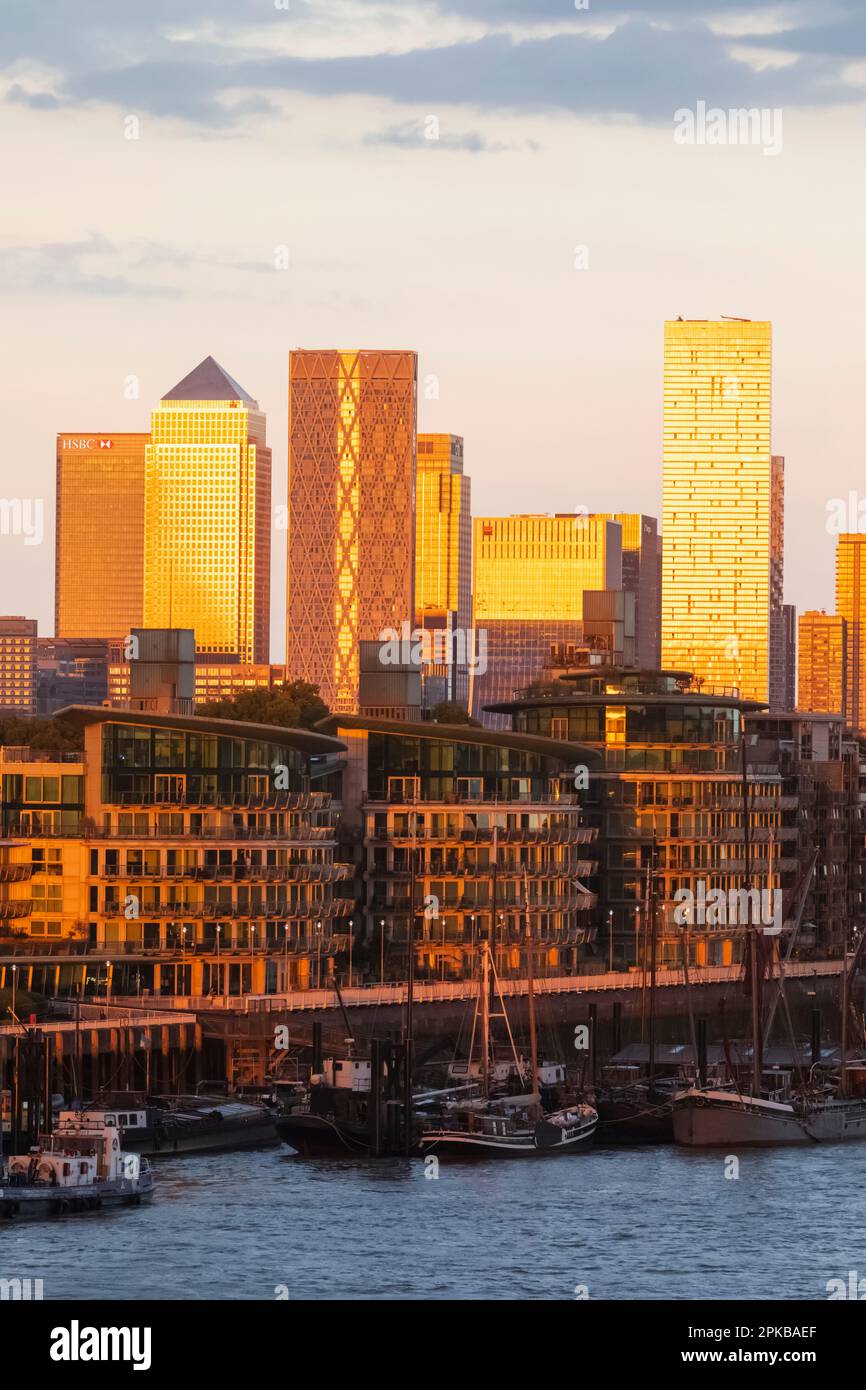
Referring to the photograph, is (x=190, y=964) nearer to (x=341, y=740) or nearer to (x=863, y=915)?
(x=341, y=740)

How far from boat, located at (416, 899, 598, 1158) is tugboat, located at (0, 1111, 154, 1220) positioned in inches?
550

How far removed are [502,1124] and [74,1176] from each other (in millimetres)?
19938

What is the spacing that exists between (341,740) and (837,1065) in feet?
85.1

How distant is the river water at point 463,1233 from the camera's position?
91500mm

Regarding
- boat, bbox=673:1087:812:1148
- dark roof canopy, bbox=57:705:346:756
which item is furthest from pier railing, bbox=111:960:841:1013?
boat, bbox=673:1087:812:1148

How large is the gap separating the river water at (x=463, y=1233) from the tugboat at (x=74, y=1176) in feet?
3.32

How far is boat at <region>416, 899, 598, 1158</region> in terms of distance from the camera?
118125 millimetres

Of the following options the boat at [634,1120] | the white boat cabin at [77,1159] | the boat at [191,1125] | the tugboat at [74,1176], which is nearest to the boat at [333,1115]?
the boat at [191,1125]

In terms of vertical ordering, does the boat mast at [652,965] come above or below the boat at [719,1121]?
above

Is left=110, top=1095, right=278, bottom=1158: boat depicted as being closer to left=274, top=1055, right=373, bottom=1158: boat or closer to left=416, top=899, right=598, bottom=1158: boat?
left=274, top=1055, right=373, bottom=1158: boat

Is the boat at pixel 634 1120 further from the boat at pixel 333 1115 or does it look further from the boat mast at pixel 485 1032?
the boat at pixel 333 1115

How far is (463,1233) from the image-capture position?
329 ft

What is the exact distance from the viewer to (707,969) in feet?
535
